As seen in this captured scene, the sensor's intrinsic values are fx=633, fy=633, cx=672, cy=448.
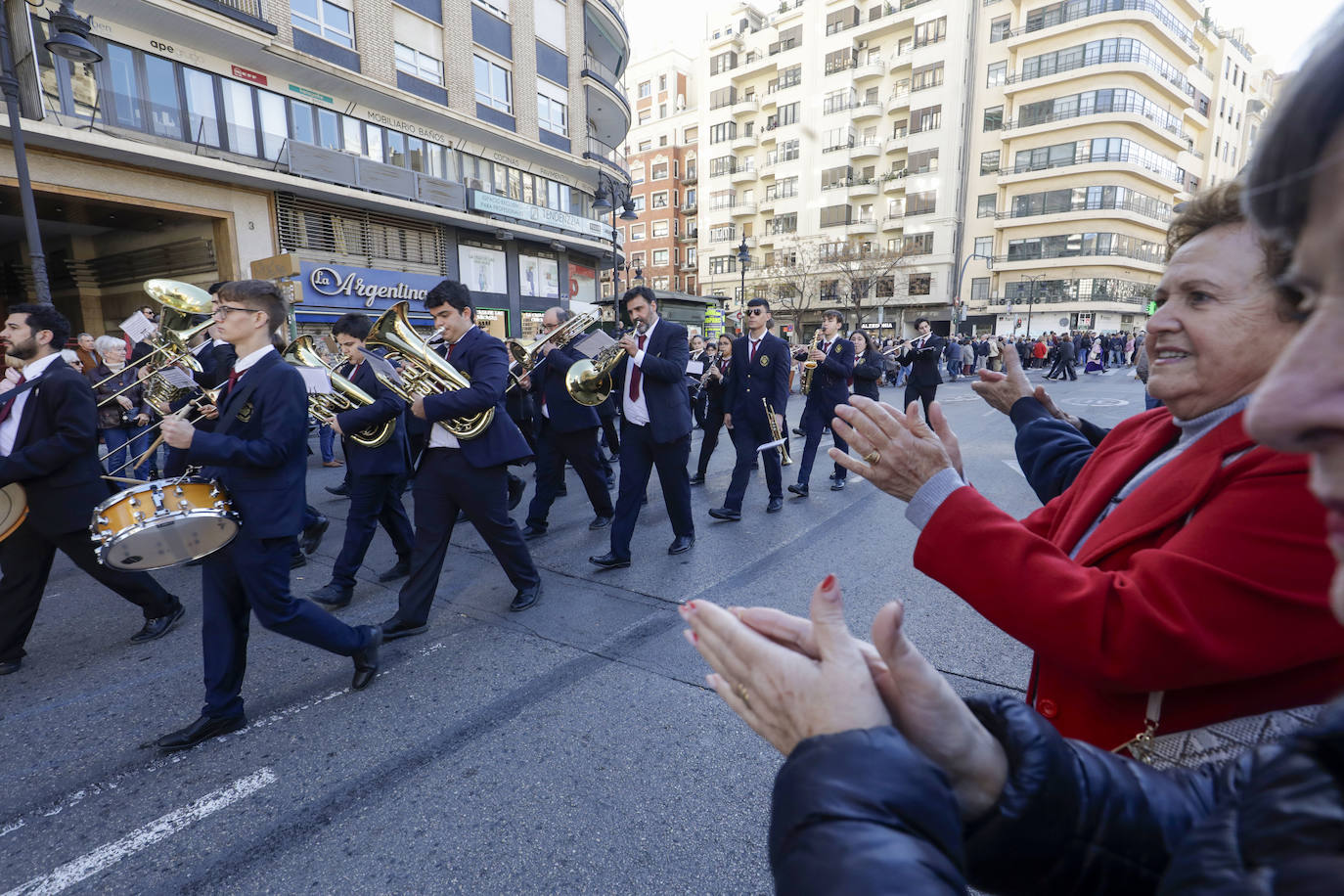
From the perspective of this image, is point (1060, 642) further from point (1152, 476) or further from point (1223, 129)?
point (1223, 129)

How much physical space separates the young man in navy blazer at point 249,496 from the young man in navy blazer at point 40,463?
1.17 meters

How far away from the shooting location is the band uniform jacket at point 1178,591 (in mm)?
1016

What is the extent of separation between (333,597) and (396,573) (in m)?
0.66

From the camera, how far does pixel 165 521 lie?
2926 mm

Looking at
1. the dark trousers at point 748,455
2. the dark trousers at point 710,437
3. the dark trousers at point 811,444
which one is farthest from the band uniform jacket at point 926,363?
Result: the dark trousers at point 748,455

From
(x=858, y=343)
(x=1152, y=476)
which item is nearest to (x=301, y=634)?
(x=1152, y=476)

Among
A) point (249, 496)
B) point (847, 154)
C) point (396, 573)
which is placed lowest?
point (396, 573)

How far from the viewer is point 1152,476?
1.36 metres

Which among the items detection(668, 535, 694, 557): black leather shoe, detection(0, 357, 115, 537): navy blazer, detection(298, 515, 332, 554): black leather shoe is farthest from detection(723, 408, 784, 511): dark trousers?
detection(0, 357, 115, 537): navy blazer

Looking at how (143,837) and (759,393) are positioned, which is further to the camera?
(759,393)

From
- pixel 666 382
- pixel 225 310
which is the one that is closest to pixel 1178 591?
pixel 225 310

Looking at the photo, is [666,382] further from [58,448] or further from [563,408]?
[58,448]

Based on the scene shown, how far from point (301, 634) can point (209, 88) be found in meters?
19.6

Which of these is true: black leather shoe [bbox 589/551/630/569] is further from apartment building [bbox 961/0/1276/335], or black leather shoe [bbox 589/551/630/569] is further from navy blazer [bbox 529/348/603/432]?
apartment building [bbox 961/0/1276/335]
